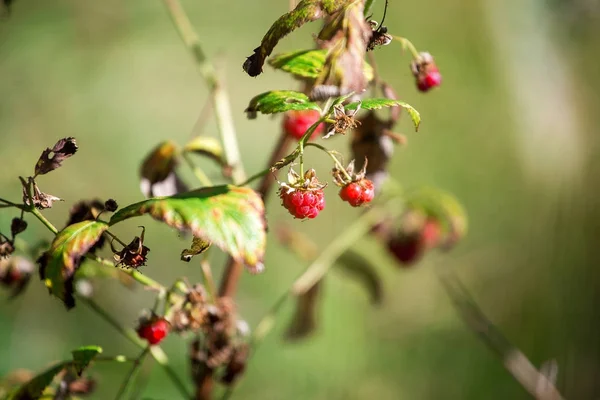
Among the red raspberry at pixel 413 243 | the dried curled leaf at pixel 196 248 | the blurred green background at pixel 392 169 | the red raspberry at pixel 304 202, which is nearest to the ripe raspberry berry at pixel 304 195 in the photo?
the red raspberry at pixel 304 202

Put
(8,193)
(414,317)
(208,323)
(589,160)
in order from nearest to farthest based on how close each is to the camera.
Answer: (208,323), (8,193), (414,317), (589,160)

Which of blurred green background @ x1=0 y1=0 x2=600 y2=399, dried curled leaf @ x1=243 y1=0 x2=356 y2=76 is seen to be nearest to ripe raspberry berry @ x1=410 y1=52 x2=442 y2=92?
dried curled leaf @ x1=243 y1=0 x2=356 y2=76

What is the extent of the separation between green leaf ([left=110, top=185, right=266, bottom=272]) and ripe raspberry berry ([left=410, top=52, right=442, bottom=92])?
292 millimetres

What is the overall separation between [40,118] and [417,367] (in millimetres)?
Answer: 1877

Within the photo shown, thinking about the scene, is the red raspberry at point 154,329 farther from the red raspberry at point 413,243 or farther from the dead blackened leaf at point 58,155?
the red raspberry at point 413,243

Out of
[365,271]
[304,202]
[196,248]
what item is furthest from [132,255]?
[365,271]

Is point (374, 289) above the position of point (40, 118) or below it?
below

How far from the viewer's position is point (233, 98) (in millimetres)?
3098

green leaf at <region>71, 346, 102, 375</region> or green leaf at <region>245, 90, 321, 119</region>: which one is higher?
green leaf at <region>245, 90, 321, 119</region>

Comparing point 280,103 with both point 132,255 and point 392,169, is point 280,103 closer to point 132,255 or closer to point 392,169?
point 132,255

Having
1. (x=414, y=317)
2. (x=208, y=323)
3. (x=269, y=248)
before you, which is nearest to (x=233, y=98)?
(x=269, y=248)

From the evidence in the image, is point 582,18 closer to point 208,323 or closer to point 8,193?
point 8,193

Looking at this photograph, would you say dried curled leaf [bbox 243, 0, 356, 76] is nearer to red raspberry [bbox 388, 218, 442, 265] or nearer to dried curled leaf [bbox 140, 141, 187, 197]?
dried curled leaf [bbox 140, 141, 187, 197]

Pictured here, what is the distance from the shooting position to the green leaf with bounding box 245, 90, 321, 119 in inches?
26.9
